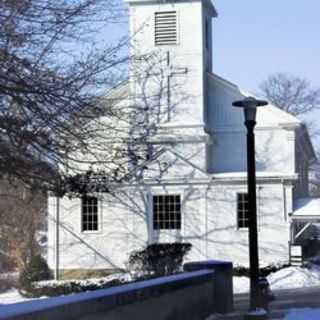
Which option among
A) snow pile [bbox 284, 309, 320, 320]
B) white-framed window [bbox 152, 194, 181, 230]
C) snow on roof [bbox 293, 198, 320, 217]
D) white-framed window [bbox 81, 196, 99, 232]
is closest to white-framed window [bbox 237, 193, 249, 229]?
snow on roof [bbox 293, 198, 320, 217]

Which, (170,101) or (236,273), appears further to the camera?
(170,101)

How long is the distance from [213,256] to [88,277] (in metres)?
5.57

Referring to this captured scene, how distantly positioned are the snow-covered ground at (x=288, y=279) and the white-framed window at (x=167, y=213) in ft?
20.0

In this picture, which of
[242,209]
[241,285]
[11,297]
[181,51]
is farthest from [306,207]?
[11,297]

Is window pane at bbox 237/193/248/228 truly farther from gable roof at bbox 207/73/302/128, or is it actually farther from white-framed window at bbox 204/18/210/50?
white-framed window at bbox 204/18/210/50

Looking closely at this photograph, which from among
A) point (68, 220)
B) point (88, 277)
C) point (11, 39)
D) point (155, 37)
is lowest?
point (88, 277)

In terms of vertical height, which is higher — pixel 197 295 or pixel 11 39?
pixel 11 39

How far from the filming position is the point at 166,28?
38.5 m

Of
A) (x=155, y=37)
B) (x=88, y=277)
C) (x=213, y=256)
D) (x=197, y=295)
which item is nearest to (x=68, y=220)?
(x=88, y=277)

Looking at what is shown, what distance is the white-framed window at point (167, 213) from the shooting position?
37.6 metres

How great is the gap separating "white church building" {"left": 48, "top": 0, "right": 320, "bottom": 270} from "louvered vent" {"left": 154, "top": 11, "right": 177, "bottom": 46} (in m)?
0.05

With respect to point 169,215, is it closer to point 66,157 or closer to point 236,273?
point 236,273

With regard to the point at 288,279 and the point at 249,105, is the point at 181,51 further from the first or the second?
the point at 249,105

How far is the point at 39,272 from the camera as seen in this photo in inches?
1428
